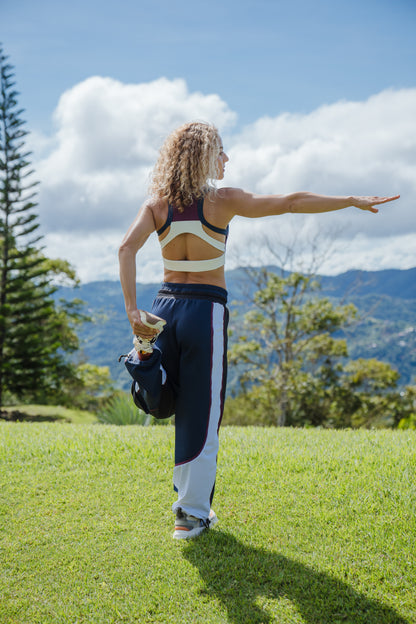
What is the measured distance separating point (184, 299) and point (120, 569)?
145 cm

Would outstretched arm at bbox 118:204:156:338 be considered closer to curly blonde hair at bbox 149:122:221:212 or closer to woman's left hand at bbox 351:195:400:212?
curly blonde hair at bbox 149:122:221:212

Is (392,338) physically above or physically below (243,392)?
below

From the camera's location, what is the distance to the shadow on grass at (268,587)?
7.35 ft

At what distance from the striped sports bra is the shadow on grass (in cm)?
154

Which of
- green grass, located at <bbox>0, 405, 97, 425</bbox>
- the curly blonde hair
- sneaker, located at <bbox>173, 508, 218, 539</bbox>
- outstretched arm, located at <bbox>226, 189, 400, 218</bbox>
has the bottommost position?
green grass, located at <bbox>0, 405, 97, 425</bbox>

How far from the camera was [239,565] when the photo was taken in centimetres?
261

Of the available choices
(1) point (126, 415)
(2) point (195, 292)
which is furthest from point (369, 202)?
(1) point (126, 415)

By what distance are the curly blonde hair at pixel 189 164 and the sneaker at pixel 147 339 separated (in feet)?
2.04

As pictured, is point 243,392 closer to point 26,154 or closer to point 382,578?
point 26,154

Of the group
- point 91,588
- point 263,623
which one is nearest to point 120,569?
point 91,588

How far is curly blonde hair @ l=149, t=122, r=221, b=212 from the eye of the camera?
271 centimetres

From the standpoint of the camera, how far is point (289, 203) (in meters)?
2.63

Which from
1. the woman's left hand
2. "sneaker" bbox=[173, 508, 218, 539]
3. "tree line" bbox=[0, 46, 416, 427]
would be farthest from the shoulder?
"tree line" bbox=[0, 46, 416, 427]

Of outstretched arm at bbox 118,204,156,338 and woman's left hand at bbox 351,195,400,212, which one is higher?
woman's left hand at bbox 351,195,400,212
